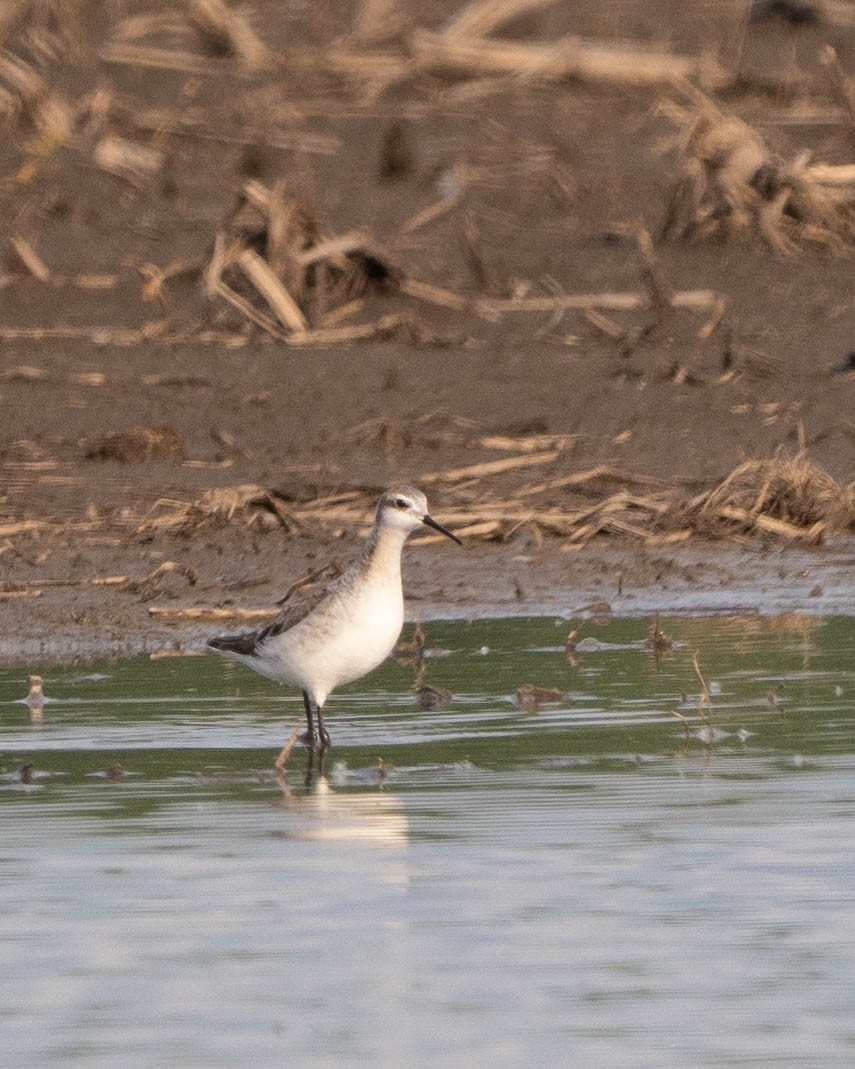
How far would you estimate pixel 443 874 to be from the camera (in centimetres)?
625

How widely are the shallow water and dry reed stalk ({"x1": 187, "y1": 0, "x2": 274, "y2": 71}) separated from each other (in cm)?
1092

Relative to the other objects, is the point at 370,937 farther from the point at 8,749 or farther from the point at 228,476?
the point at 228,476

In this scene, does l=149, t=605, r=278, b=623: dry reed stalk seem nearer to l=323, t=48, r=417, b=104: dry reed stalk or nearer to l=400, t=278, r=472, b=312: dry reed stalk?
l=400, t=278, r=472, b=312: dry reed stalk

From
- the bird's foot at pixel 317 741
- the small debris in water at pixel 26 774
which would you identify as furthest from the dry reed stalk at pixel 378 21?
the small debris in water at pixel 26 774

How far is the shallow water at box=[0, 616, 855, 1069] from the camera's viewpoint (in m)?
5.12

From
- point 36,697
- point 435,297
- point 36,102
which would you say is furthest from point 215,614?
point 36,102

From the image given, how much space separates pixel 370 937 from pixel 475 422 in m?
8.01

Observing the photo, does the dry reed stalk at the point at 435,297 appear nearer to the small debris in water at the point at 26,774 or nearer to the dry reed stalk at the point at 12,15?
the dry reed stalk at the point at 12,15

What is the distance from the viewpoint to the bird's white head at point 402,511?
28.1ft

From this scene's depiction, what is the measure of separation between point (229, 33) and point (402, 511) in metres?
11.7

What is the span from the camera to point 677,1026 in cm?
511

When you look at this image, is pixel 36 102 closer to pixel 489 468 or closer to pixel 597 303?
pixel 597 303

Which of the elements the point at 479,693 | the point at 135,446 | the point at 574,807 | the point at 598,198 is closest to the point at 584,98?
the point at 598,198

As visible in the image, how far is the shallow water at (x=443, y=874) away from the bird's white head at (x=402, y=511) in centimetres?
63
